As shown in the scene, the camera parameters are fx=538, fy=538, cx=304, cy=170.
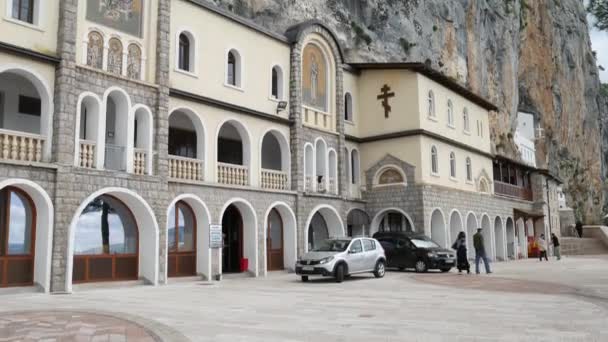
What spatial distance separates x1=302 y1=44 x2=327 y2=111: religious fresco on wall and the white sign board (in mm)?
8133

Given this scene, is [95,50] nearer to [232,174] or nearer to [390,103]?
[232,174]

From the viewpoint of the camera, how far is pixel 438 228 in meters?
28.6

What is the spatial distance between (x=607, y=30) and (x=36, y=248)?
15.2 m

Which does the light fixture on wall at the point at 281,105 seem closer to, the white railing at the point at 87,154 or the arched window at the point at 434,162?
the white railing at the point at 87,154

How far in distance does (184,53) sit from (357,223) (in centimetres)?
1246

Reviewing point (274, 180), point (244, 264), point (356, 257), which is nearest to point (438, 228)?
point (274, 180)

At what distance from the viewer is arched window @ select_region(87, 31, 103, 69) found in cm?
1627

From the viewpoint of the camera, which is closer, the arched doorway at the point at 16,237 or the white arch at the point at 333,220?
the arched doorway at the point at 16,237

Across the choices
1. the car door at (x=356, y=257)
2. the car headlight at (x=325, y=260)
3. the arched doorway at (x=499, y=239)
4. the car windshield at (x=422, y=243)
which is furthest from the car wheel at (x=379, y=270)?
the arched doorway at (x=499, y=239)

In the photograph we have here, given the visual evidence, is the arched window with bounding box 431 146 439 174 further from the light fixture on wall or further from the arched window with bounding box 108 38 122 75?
the arched window with bounding box 108 38 122 75

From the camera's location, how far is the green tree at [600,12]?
1175cm

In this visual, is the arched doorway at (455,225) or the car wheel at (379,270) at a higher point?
the arched doorway at (455,225)

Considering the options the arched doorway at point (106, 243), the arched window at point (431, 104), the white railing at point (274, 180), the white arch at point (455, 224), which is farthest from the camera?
the white arch at point (455, 224)

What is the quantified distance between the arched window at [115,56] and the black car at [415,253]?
13190mm
